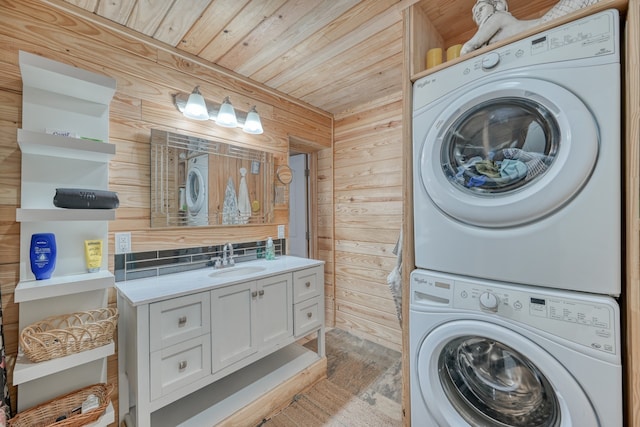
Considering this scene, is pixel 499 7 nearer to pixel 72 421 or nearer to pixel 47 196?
pixel 47 196

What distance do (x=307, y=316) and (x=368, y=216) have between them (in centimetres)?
111

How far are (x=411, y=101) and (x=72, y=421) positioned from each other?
80.5 inches

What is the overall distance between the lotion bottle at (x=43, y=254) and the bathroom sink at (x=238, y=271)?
81 cm

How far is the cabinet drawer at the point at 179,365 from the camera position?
1.27 metres

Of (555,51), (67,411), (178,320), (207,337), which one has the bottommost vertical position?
(67,411)

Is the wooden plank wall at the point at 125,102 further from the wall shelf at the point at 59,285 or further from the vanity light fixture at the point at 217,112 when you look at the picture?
the wall shelf at the point at 59,285

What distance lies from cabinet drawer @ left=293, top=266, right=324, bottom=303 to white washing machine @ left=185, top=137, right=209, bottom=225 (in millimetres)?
770

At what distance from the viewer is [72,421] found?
114 cm

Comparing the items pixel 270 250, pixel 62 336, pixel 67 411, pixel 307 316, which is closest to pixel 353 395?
pixel 307 316

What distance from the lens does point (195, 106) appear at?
178cm

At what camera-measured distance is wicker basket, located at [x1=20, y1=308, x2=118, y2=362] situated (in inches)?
43.8

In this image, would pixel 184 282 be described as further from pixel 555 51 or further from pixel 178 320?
pixel 555 51

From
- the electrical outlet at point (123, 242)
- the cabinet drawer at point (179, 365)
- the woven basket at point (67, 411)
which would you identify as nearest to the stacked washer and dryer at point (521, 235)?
the cabinet drawer at point (179, 365)

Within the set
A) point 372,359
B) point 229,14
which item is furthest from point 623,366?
point 229,14
